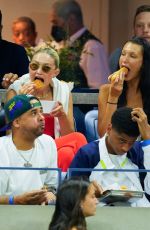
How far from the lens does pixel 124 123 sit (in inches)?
342

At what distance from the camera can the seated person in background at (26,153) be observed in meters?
8.38

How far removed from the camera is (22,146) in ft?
28.2

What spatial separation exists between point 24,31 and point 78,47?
2.33ft

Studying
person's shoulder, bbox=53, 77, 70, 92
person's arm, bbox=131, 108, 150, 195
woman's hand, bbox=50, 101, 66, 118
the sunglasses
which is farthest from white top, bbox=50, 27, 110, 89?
person's arm, bbox=131, 108, 150, 195

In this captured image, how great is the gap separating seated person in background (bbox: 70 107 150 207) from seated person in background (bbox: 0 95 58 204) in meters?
0.21

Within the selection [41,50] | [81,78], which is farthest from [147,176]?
[81,78]

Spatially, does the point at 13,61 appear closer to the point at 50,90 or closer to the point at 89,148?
the point at 50,90

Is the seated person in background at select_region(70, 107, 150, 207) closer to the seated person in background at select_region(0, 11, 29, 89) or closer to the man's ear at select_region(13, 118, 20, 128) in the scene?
the man's ear at select_region(13, 118, 20, 128)

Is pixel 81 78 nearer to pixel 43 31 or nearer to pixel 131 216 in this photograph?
pixel 43 31

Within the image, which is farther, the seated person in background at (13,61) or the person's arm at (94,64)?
the person's arm at (94,64)

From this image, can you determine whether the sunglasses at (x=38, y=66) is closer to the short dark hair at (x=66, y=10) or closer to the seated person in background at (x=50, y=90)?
the seated person in background at (x=50, y=90)

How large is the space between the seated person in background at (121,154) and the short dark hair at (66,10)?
3897mm

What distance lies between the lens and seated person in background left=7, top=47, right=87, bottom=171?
371 inches

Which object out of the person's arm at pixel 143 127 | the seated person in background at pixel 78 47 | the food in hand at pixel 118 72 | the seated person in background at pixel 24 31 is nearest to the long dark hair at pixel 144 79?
the food in hand at pixel 118 72
